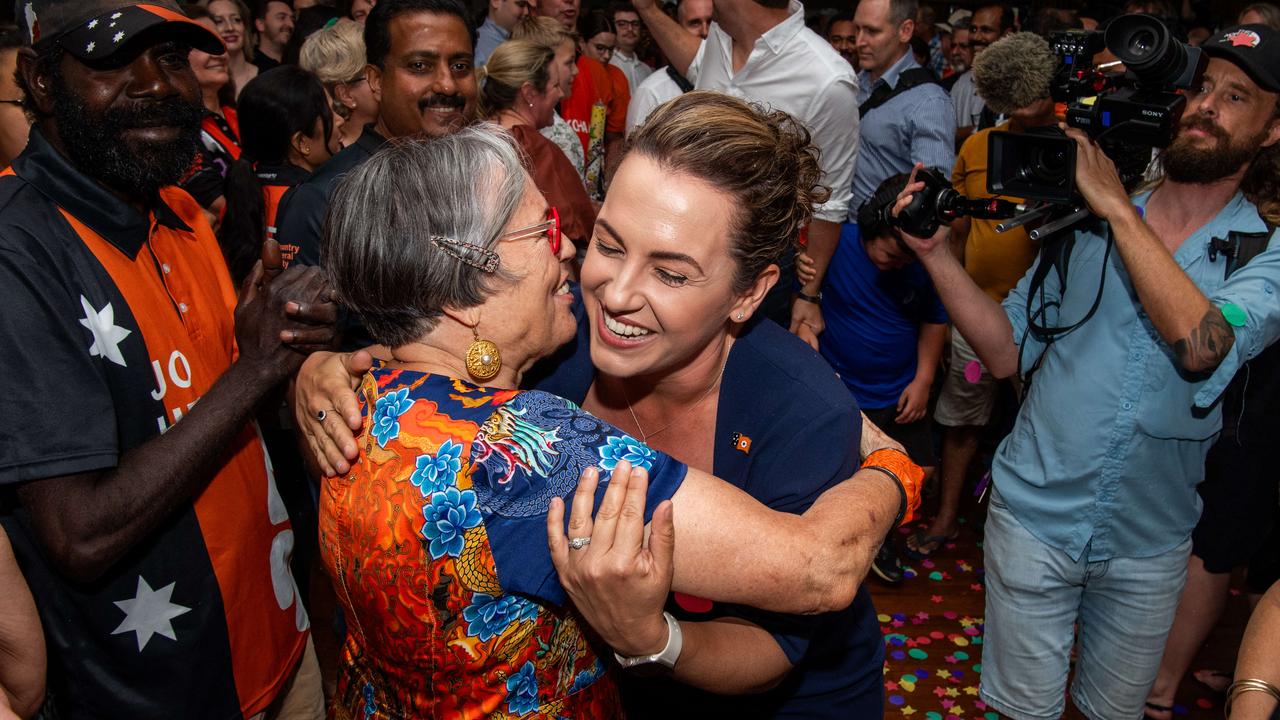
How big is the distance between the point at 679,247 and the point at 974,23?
249 inches

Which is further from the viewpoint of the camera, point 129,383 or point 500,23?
point 500,23

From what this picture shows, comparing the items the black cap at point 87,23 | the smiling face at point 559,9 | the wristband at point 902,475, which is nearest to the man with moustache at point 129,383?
the black cap at point 87,23

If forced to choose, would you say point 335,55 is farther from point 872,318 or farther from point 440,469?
point 440,469

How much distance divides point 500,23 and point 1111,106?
4346 mm

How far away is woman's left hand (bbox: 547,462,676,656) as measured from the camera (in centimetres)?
116

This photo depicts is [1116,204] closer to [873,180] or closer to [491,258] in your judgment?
[491,258]

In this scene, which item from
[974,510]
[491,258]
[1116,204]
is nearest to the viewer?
[491,258]

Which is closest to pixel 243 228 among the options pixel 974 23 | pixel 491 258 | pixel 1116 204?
pixel 491 258

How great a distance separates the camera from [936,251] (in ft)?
7.90

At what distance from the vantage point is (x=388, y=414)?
1335mm

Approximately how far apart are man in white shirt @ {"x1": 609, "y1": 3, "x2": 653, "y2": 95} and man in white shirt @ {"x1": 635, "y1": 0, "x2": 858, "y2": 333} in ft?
11.7

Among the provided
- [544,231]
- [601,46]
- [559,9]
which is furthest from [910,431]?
[601,46]

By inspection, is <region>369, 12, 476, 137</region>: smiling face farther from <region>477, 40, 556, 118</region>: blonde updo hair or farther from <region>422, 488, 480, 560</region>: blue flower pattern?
<region>422, 488, 480, 560</region>: blue flower pattern

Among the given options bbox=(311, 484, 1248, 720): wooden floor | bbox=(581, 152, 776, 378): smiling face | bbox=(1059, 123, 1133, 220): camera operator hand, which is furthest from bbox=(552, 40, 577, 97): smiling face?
bbox=(581, 152, 776, 378): smiling face
